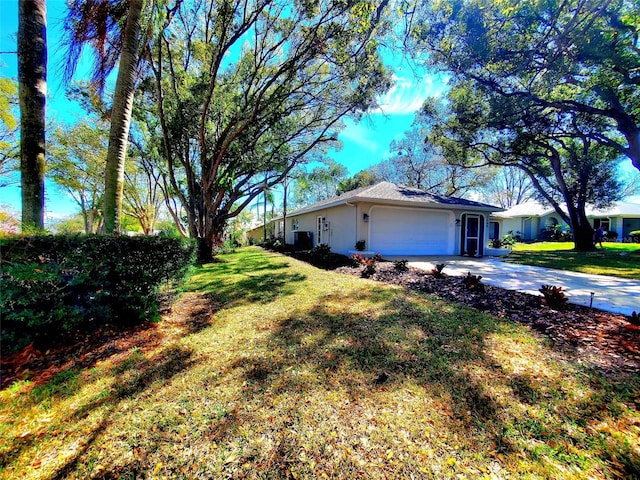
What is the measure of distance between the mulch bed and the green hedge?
5536 mm

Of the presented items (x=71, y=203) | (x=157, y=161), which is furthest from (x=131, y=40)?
(x=71, y=203)

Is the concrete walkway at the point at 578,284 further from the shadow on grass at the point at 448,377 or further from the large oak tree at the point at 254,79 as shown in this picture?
the large oak tree at the point at 254,79

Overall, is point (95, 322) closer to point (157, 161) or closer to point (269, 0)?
point (269, 0)

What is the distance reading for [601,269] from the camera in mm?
8422

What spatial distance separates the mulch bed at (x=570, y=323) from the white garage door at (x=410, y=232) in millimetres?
5309

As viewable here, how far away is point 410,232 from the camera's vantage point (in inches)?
475

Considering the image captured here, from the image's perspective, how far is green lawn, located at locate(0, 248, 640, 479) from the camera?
1730 mm

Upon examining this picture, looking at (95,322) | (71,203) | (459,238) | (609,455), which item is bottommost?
(609,455)

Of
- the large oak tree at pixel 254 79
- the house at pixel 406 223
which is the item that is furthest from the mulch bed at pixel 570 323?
the large oak tree at pixel 254 79

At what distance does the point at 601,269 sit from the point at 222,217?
15.7 m

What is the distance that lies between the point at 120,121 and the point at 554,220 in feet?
118

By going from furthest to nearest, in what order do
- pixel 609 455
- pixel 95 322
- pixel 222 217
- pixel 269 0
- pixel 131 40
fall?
pixel 222 217 → pixel 269 0 → pixel 131 40 → pixel 95 322 → pixel 609 455

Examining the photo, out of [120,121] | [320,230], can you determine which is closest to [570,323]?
[120,121]

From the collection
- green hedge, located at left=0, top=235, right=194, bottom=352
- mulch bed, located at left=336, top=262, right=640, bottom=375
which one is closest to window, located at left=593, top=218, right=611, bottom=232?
mulch bed, located at left=336, top=262, right=640, bottom=375
